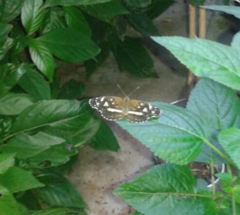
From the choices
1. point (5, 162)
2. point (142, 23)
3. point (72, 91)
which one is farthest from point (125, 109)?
point (142, 23)

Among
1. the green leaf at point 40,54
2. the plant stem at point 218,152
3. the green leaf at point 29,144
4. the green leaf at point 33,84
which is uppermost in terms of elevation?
the plant stem at point 218,152

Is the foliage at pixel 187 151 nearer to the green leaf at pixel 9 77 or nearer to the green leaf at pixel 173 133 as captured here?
the green leaf at pixel 173 133

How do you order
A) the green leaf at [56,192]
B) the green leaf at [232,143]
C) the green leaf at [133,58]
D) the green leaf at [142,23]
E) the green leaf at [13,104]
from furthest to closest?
the green leaf at [133,58]
the green leaf at [142,23]
the green leaf at [56,192]
the green leaf at [13,104]
the green leaf at [232,143]

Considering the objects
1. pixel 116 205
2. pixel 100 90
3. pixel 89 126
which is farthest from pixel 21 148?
pixel 100 90

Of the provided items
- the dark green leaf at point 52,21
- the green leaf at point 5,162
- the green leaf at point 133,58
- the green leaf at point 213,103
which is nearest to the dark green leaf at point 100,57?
the green leaf at point 133,58

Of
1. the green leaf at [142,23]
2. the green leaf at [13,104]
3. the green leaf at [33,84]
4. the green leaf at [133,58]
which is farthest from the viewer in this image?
the green leaf at [133,58]

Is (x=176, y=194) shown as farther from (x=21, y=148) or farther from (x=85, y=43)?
(x=85, y=43)

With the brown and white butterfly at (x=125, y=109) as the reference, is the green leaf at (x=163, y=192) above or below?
below

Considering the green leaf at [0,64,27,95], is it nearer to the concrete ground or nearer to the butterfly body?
the butterfly body
